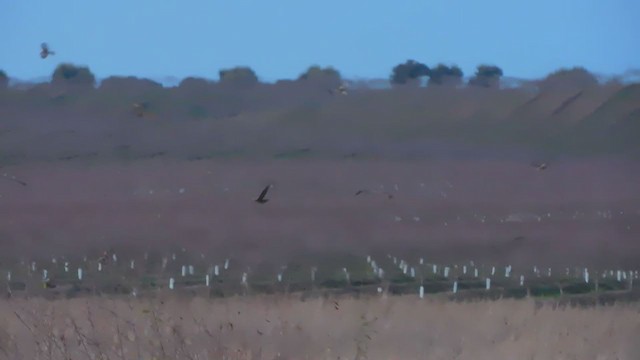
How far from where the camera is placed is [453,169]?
59.4ft

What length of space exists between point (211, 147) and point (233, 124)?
0.52 m

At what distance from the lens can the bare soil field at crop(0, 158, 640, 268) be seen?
17641 mm

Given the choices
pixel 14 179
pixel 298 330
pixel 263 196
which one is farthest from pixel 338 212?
pixel 298 330

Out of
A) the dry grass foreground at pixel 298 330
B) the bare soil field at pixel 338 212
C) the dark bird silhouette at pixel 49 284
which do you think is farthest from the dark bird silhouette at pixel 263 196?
the dry grass foreground at pixel 298 330

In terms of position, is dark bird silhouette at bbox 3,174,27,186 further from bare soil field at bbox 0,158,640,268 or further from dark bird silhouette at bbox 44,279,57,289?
dark bird silhouette at bbox 44,279,57,289

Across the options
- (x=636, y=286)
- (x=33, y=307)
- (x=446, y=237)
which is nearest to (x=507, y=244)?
(x=446, y=237)

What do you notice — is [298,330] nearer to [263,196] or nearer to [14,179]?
[14,179]

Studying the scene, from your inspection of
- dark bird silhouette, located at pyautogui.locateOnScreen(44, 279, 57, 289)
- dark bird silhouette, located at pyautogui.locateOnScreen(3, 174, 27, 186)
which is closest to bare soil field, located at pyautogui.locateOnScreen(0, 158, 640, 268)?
dark bird silhouette, located at pyautogui.locateOnScreen(3, 174, 27, 186)

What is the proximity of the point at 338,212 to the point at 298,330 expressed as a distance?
8.92 meters

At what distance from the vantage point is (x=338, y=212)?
65.1 ft

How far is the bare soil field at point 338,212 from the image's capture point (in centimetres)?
1764

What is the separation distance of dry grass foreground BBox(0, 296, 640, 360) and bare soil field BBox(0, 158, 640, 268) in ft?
14.4

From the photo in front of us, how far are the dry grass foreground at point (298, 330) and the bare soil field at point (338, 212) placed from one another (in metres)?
4.38

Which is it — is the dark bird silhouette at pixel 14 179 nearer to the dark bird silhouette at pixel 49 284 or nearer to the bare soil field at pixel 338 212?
the bare soil field at pixel 338 212
